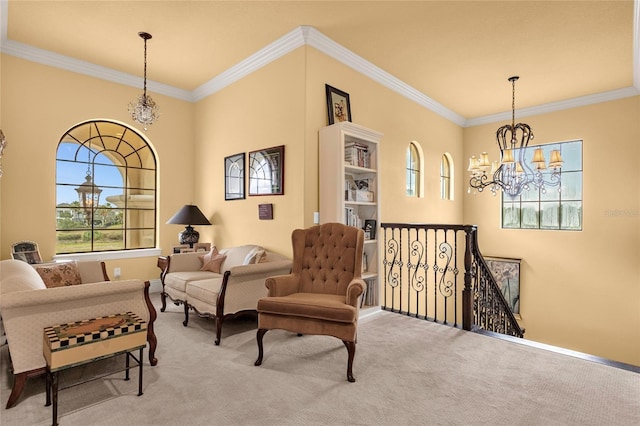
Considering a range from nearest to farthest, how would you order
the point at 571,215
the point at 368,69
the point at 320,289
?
1. the point at 320,289
2. the point at 368,69
3. the point at 571,215

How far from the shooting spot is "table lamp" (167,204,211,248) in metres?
4.86

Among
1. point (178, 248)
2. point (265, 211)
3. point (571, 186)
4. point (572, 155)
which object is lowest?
point (178, 248)

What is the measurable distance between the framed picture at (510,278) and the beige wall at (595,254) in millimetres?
106

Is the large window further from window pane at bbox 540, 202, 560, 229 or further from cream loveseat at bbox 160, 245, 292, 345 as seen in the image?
cream loveseat at bbox 160, 245, 292, 345

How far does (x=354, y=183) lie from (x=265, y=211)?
1.22 meters

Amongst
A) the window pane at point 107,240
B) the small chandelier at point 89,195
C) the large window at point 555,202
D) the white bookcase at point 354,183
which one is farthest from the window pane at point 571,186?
the small chandelier at point 89,195

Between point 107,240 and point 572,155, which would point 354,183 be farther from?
point 572,155

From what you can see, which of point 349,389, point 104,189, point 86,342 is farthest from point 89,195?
point 349,389

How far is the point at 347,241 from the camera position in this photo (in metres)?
3.38

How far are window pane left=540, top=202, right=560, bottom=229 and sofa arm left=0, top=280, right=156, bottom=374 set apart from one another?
6818 millimetres

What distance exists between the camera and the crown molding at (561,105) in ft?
18.1

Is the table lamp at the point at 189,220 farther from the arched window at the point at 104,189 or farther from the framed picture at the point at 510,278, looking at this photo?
the framed picture at the point at 510,278

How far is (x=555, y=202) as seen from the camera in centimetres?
621

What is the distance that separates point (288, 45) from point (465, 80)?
2.92 m
